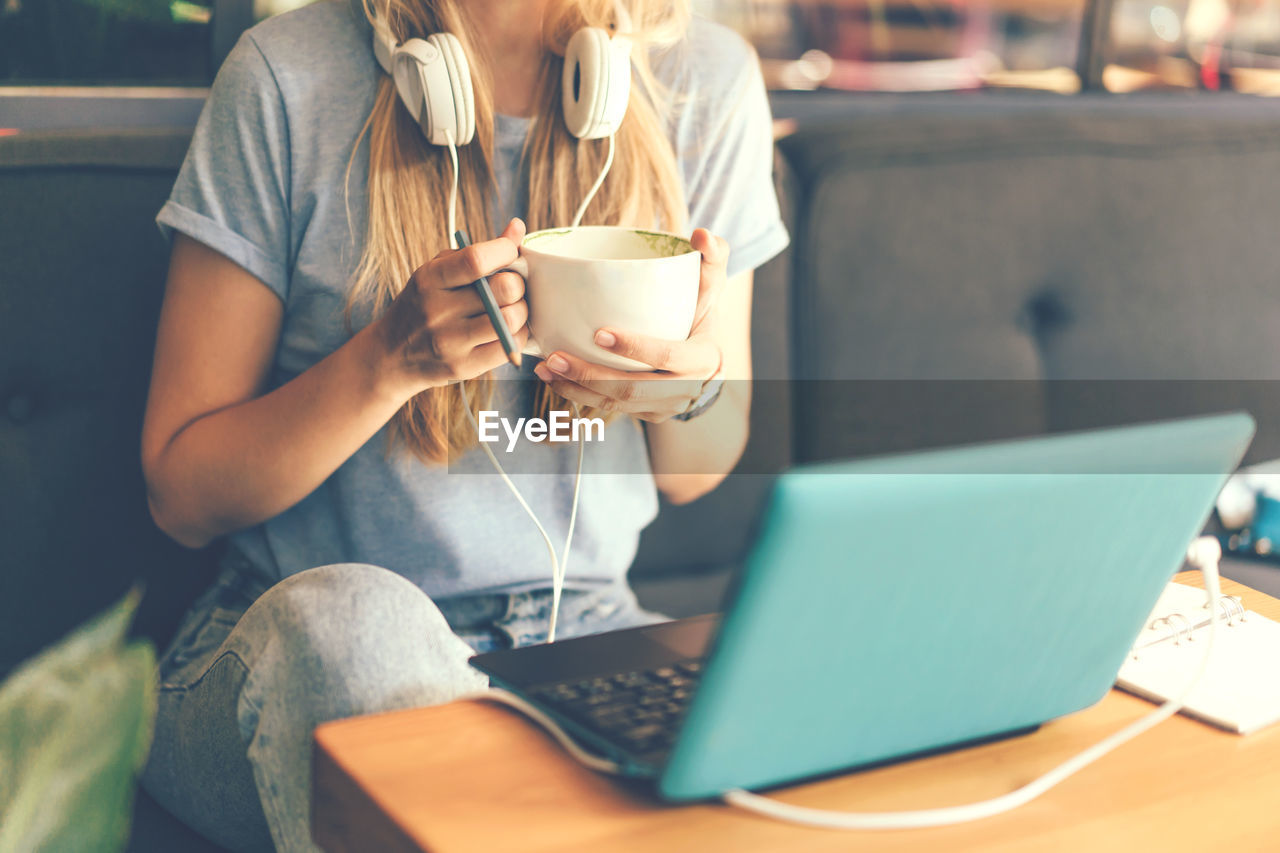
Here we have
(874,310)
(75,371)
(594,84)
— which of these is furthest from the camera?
(874,310)

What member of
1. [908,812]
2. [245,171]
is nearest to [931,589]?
[908,812]

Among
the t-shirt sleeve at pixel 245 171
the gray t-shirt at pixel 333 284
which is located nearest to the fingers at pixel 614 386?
the gray t-shirt at pixel 333 284

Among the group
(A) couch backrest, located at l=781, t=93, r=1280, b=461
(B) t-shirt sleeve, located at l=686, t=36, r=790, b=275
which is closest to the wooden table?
(B) t-shirt sleeve, located at l=686, t=36, r=790, b=275

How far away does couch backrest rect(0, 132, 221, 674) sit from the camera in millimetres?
998

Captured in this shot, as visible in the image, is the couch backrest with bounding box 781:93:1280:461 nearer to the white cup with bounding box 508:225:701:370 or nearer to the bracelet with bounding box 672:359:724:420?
the bracelet with bounding box 672:359:724:420

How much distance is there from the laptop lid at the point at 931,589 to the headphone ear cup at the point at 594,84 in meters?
0.57

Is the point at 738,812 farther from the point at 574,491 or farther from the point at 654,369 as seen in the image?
the point at 574,491

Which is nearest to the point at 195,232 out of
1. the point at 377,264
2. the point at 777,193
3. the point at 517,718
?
the point at 377,264

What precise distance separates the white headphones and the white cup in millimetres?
214

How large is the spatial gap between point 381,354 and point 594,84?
11.7 inches

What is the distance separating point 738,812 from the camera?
0.50m

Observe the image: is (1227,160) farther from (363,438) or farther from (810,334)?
(363,438)

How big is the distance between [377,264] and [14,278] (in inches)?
13.2

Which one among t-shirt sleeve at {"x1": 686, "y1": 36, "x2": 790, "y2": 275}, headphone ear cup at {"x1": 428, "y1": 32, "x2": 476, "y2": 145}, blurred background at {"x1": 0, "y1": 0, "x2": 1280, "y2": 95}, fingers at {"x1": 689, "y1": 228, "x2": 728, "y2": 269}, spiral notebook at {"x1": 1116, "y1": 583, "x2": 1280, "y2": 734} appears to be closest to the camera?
spiral notebook at {"x1": 1116, "y1": 583, "x2": 1280, "y2": 734}
